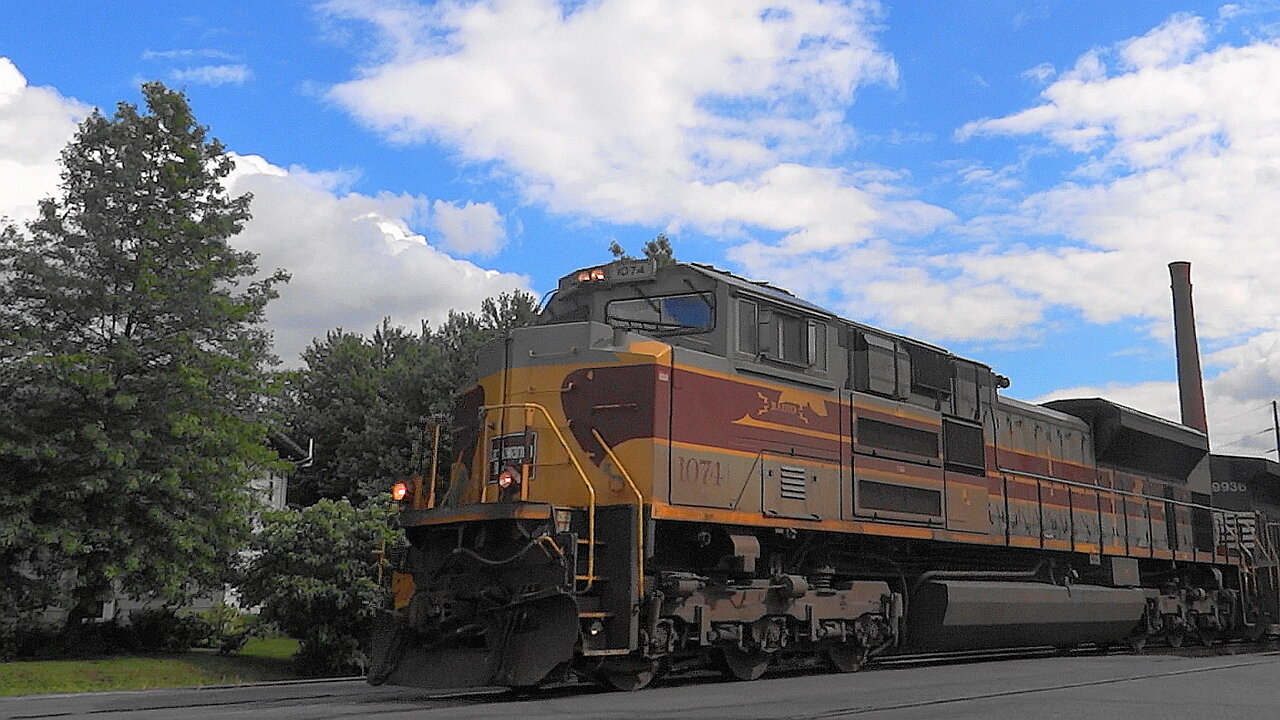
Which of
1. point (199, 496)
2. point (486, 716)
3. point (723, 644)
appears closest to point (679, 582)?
point (723, 644)

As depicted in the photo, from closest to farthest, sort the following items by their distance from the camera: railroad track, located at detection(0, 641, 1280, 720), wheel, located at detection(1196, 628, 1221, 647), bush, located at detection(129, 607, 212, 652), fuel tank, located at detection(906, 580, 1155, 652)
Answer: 1. railroad track, located at detection(0, 641, 1280, 720)
2. fuel tank, located at detection(906, 580, 1155, 652)
3. bush, located at detection(129, 607, 212, 652)
4. wheel, located at detection(1196, 628, 1221, 647)

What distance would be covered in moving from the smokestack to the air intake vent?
24500mm

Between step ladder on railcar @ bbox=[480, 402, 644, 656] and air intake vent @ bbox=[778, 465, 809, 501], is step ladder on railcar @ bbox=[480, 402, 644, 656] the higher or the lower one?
the lower one

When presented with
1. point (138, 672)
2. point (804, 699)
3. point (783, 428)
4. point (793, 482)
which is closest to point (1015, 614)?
point (793, 482)

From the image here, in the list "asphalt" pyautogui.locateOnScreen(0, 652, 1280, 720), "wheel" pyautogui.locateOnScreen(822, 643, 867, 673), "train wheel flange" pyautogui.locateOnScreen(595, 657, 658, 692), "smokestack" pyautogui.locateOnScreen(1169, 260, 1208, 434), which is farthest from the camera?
"smokestack" pyautogui.locateOnScreen(1169, 260, 1208, 434)

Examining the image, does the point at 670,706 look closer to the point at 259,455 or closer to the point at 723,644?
the point at 723,644

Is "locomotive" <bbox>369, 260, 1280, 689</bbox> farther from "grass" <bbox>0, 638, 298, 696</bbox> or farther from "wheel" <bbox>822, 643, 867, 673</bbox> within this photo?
"grass" <bbox>0, 638, 298, 696</bbox>

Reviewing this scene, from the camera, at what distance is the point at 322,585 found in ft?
47.6

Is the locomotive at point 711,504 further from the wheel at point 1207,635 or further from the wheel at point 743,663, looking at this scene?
the wheel at point 1207,635

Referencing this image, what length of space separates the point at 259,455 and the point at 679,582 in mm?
9041

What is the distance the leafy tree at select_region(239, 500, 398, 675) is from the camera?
14.6 metres

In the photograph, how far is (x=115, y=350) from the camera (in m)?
14.9

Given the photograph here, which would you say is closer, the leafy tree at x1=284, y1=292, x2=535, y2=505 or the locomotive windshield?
the locomotive windshield

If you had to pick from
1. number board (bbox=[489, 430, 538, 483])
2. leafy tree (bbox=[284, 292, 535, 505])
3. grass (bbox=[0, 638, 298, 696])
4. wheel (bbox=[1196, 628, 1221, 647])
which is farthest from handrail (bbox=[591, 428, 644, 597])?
leafy tree (bbox=[284, 292, 535, 505])
